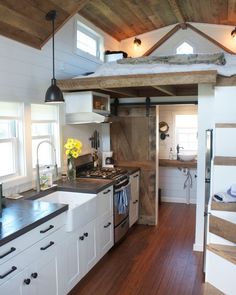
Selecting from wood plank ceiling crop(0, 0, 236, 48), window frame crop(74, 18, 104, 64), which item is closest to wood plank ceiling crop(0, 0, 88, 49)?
wood plank ceiling crop(0, 0, 236, 48)

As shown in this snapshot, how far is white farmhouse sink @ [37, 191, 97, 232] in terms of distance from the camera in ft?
9.43

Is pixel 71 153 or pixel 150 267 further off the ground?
pixel 71 153

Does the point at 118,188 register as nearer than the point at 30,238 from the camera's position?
No

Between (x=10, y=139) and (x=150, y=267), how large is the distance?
215cm

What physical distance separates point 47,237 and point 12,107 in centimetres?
151

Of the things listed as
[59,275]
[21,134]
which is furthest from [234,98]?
[59,275]

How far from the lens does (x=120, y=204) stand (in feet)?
13.7

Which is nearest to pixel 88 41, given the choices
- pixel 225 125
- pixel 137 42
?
pixel 137 42

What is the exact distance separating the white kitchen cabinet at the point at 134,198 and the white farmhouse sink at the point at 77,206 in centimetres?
140

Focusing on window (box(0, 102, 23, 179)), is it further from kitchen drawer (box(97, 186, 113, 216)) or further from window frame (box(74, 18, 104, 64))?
window frame (box(74, 18, 104, 64))

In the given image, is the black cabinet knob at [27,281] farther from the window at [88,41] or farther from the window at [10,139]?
the window at [88,41]

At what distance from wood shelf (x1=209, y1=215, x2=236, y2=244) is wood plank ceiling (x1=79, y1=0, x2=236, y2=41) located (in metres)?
3.24

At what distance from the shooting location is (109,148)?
544 centimetres

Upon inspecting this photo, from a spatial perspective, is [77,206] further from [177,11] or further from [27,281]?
[177,11]
